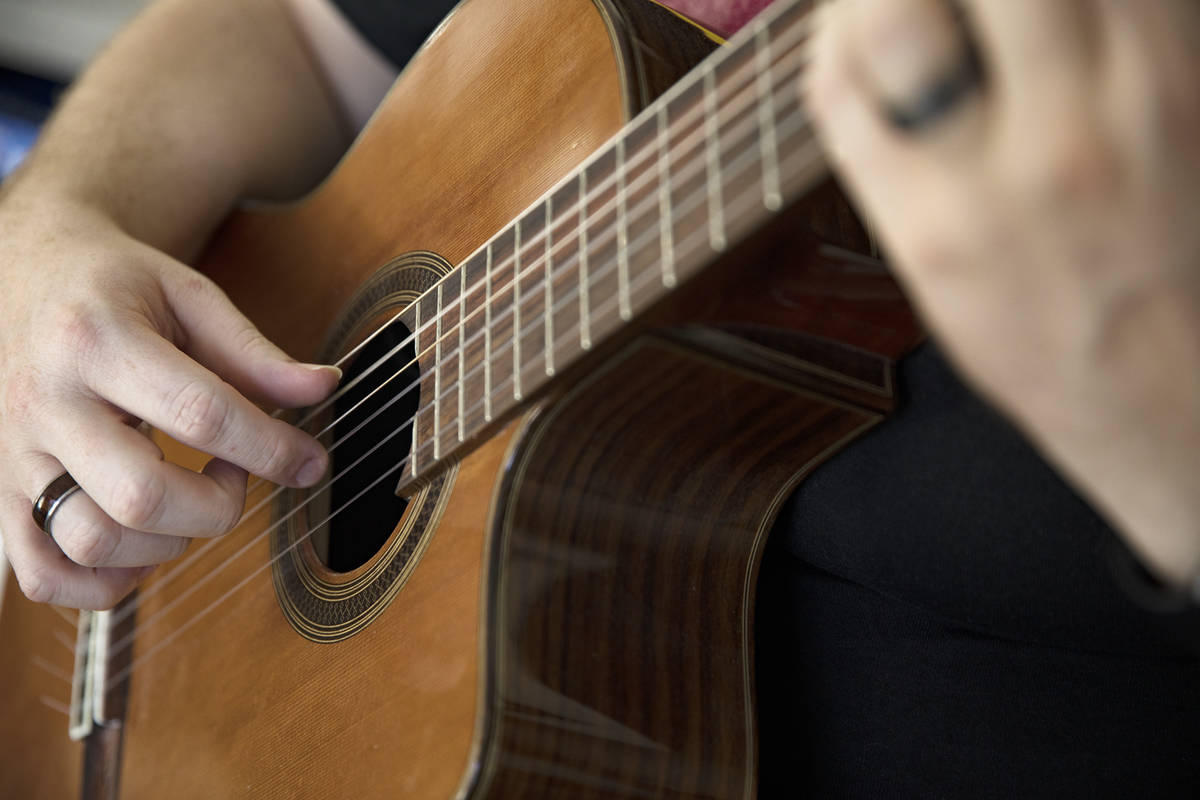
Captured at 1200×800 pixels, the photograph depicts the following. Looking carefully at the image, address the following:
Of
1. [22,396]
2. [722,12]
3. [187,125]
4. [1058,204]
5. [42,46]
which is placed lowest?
[1058,204]

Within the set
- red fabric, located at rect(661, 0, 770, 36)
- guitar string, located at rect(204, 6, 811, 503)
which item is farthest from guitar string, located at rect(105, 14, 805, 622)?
red fabric, located at rect(661, 0, 770, 36)

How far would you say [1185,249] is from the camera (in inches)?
12.2

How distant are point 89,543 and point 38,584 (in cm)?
10

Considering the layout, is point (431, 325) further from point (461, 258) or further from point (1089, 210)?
point (1089, 210)

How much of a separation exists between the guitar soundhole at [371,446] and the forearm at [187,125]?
0.40 meters

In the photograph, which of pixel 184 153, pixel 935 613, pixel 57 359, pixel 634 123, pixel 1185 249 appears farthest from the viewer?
pixel 184 153

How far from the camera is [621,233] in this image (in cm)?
49

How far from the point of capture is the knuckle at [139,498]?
2.24 feet

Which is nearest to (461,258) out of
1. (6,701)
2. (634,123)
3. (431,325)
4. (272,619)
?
(431,325)

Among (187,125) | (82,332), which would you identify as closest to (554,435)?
(82,332)

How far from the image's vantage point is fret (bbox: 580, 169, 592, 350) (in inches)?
19.6

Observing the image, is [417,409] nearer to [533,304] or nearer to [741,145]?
[533,304]

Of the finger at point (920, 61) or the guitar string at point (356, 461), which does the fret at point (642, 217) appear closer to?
the guitar string at point (356, 461)

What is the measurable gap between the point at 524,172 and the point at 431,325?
0.13m
